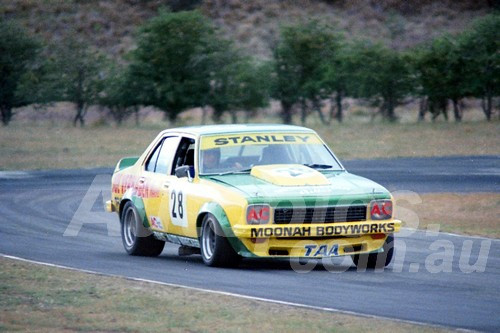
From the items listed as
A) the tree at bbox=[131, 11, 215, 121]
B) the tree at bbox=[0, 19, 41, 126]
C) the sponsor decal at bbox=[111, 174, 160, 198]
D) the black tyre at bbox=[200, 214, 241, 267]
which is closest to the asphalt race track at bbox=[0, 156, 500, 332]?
the black tyre at bbox=[200, 214, 241, 267]

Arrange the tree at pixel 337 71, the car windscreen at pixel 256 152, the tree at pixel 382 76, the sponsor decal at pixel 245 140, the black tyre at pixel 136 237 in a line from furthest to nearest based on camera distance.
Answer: the tree at pixel 337 71 < the tree at pixel 382 76 < the black tyre at pixel 136 237 < the sponsor decal at pixel 245 140 < the car windscreen at pixel 256 152

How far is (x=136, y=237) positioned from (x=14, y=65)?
36579 millimetres

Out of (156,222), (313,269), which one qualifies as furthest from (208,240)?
(156,222)

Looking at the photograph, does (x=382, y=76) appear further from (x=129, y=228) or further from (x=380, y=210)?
(x=380, y=210)

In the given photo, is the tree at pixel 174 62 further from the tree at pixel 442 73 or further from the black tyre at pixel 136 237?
the black tyre at pixel 136 237

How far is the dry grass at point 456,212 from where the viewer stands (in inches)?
623

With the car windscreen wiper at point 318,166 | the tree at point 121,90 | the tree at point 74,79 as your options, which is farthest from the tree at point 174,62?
the car windscreen wiper at point 318,166

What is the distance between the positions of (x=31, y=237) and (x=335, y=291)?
6314mm

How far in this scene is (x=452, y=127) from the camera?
130 feet

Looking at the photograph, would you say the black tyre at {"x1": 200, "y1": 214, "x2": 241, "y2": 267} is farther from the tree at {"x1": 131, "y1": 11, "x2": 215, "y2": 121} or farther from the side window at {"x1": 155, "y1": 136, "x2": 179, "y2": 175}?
the tree at {"x1": 131, "y1": 11, "x2": 215, "y2": 121}

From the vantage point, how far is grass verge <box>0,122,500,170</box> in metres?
31.6

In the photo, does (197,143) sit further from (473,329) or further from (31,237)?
(473,329)

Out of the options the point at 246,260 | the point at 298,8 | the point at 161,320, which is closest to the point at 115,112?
the point at 298,8

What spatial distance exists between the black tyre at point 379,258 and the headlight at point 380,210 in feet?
0.94
